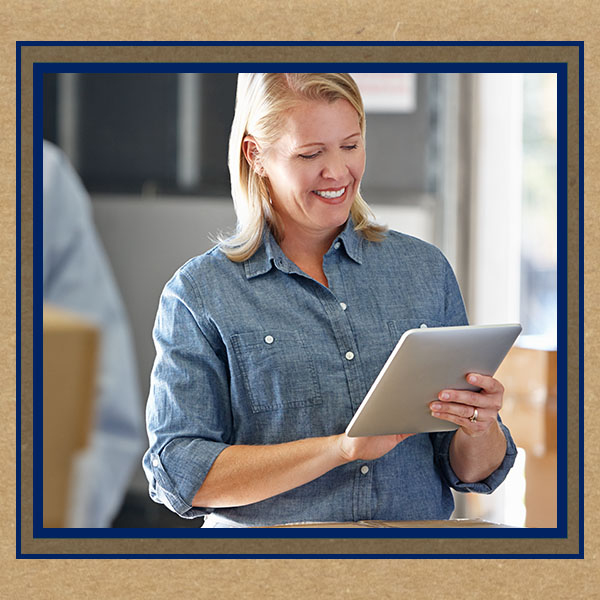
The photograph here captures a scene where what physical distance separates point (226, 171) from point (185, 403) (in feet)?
3.89

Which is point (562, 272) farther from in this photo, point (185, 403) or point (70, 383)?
point (70, 383)

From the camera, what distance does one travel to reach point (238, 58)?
797mm

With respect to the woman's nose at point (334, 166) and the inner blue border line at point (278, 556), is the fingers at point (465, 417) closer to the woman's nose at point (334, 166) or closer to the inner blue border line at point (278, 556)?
the inner blue border line at point (278, 556)

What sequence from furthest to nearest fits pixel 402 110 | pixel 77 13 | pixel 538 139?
1. pixel 402 110
2. pixel 538 139
3. pixel 77 13

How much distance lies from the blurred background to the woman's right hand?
107 cm

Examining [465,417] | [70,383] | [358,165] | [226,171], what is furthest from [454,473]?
[226,171]

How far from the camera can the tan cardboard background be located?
79 cm

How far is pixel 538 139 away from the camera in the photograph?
177 cm

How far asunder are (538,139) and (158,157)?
881 mm

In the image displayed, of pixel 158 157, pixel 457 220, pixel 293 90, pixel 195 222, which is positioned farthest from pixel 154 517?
pixel 293 90

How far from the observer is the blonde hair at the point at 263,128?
88 cm

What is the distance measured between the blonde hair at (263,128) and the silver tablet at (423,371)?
258 millimetres
